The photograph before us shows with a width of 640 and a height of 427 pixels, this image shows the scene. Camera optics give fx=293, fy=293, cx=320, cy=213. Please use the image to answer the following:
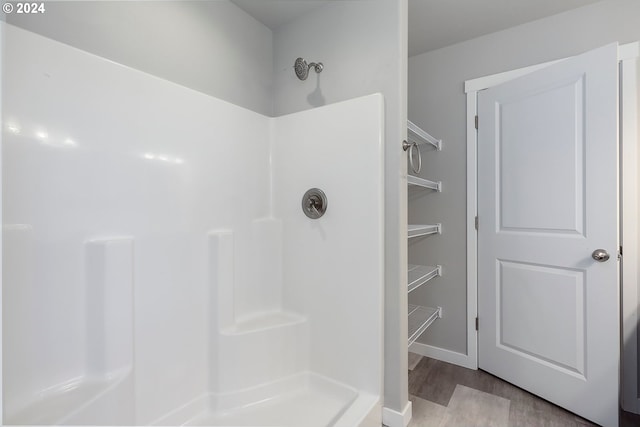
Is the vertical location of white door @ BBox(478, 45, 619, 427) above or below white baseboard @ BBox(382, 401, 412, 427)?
above

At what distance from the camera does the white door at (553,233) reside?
1.53 m

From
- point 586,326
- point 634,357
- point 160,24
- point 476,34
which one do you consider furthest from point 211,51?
point 634,357

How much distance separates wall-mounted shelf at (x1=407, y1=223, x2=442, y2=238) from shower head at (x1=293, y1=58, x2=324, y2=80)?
1.09 metres

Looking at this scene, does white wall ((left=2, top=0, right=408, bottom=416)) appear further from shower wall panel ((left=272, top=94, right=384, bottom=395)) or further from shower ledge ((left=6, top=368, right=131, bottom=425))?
shower ledge ((left=6, top=368, right=131, bottom=425))

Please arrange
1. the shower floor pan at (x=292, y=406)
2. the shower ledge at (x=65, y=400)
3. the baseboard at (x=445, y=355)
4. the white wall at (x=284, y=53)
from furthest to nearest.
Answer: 1. the baseboard at (x=445, y=355)
2. the shower floor pan at (x=292, y=406)
3. the white wall at (x=284, y=53)
4. the shower ledge at (x=65, y=400)

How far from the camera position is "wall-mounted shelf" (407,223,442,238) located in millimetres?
1771

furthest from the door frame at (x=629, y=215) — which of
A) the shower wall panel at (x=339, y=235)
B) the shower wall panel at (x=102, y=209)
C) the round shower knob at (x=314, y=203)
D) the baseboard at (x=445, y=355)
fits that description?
the shower wall panel at (x=102, y=209)

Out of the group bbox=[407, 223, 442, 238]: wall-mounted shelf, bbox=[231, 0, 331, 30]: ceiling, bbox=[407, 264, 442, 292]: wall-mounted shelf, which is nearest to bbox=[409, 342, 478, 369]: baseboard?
bbox=[407, 264, 442, 292]: wall-mounted shelf

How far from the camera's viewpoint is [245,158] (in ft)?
5.45

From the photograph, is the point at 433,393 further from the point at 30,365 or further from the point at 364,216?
the point at 30,365

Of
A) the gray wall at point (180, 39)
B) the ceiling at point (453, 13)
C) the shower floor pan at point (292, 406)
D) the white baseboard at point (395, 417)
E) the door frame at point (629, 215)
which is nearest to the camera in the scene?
the gray wall at point (180, 39)

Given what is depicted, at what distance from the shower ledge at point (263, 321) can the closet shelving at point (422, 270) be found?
0.71 m

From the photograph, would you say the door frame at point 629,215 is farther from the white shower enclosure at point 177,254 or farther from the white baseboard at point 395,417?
the white shower enclosure at point 177,254

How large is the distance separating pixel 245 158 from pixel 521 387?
2.20m
